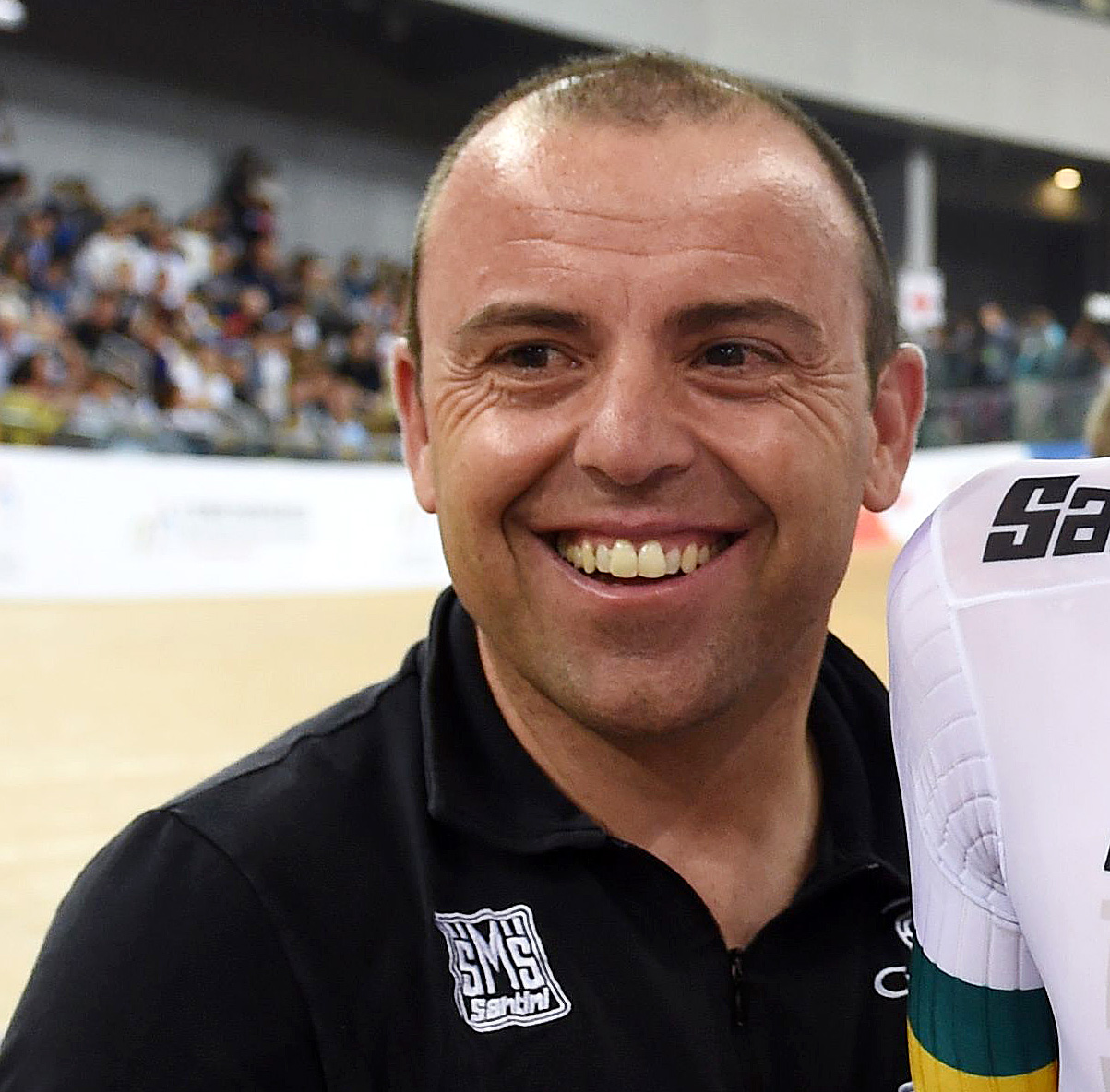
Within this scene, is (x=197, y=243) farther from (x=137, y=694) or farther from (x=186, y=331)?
(x=137, y=694)

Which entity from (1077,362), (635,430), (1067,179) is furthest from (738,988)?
(1067,179)

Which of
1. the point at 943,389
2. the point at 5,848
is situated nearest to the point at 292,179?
the point at 943,389

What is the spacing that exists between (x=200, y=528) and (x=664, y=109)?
240 inches

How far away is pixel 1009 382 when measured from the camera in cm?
1226

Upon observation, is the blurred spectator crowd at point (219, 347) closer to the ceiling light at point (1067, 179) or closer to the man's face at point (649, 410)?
the ceiling light at point (1067, 179)

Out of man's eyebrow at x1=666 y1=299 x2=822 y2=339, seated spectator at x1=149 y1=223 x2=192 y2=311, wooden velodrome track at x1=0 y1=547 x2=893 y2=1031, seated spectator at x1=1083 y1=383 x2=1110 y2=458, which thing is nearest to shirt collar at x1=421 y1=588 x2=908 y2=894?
man's eyebrow at x1=666 y1=299 x2=822 y2=339

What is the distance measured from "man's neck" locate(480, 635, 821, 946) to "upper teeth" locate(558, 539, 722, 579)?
18 centimetres

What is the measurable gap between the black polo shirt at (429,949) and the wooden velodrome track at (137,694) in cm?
119

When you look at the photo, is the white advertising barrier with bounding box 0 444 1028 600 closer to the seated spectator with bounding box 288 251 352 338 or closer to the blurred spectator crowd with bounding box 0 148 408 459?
the blurred spectator crowd with bounding box 0 148 408 459

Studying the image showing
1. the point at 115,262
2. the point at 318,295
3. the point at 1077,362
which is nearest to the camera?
the point at 115,262

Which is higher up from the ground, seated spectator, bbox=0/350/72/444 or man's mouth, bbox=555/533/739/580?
seated spectator, bbox=0/350/72/444

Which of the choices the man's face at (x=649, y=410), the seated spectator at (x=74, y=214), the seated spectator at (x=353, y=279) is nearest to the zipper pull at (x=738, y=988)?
the man's face at (x=649, y=410)

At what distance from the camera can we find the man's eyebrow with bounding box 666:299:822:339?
1176 mm

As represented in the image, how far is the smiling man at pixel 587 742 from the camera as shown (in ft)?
3.68
